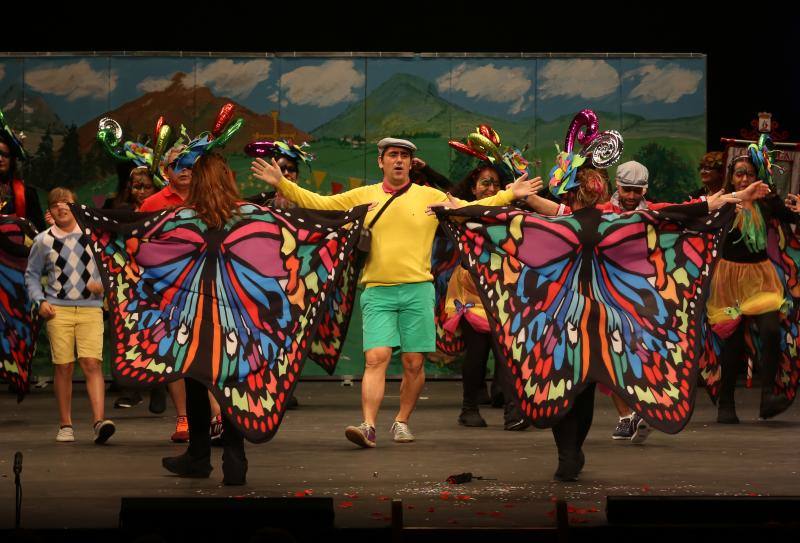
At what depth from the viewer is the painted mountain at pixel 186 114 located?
1171cm

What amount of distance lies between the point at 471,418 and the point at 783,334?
2142mm

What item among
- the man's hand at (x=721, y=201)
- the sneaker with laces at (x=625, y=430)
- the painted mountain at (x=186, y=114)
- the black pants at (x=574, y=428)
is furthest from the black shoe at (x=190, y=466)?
the painted mountain at (x=186, y=114)

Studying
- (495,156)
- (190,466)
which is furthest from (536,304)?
(495,156)

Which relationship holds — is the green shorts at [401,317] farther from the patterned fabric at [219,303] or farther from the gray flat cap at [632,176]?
the gray flat cap at [632,176]

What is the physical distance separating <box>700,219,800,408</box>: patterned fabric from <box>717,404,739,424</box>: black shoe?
0.10 metres

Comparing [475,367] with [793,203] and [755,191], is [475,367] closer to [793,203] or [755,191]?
[793,203]

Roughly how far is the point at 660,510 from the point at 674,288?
2014 millimetres

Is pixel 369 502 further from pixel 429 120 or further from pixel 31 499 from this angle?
pixel 429 120

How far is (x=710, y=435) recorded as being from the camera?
26.6 feet

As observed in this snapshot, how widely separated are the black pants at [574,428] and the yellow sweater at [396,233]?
1508 millimetres

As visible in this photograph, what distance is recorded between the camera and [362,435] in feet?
24.4

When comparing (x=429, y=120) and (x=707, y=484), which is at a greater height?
(x=429, y=120)

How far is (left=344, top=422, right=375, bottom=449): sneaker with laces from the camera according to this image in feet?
24.4

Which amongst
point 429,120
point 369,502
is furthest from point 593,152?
point 429,120
